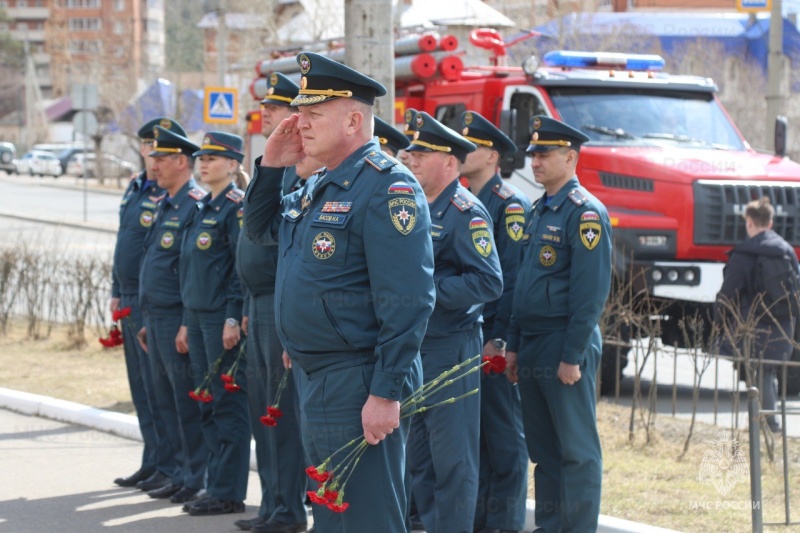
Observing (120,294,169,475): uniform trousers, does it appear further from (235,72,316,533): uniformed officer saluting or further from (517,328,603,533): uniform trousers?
(517,328,603,533): uniform trousers

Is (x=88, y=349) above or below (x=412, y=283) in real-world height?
below

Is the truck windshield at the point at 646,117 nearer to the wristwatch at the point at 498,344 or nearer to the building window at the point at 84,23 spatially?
the wristwatch at the point at 498,344

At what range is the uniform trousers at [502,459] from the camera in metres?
6.48

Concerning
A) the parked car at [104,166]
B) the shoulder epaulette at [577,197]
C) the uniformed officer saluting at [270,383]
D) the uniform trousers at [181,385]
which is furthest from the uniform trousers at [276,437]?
the parked car at [104,166]

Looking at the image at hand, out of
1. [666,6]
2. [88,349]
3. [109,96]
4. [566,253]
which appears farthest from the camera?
[666,6]

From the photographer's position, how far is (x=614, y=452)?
800 cm

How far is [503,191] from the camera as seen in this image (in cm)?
675

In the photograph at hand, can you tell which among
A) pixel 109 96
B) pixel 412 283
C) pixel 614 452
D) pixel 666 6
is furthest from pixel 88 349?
pixel 666 6

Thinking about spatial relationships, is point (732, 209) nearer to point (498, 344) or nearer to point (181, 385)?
point (498, 344)

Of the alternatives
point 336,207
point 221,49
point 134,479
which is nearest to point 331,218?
point 336,207

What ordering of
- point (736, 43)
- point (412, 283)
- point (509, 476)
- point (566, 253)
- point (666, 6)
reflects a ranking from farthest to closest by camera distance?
point (666, 6) → point (736, 43) → point (509, 476) → point (566, 253) → point (412, 283)

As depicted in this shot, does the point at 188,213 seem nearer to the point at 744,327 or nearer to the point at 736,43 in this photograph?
the point at 744,327

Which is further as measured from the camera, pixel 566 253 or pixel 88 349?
pixel 88 349

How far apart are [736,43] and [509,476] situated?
3996 cm
